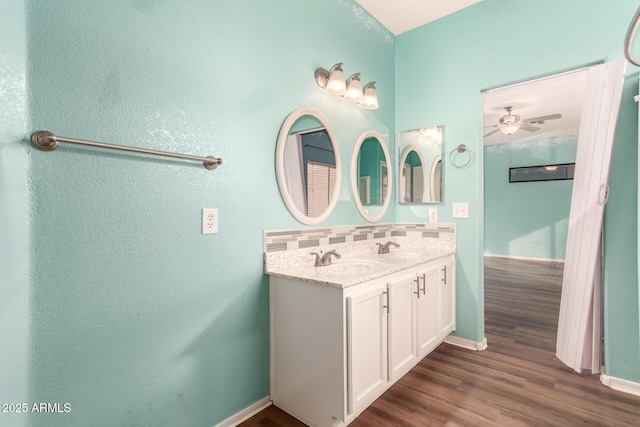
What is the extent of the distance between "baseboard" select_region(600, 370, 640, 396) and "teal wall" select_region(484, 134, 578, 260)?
4.89 meters

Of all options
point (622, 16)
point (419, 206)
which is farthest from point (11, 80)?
point (622, 16)

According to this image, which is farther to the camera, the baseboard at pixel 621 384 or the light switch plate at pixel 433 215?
the light switch plate at pixel 433 215

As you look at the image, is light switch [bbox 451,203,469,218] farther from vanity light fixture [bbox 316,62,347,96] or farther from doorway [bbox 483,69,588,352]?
doorway [bbox 483,69,588,352]

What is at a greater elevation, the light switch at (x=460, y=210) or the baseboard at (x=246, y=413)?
the light switch at (x=460, y=210)

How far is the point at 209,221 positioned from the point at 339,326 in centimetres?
78

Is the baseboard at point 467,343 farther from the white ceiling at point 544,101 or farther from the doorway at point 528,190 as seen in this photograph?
the white ceiling at point 544,101

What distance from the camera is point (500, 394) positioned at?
1.79 m

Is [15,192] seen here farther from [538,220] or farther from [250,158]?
[538,220]

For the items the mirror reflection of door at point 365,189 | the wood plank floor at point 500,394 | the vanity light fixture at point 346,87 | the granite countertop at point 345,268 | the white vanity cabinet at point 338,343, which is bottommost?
the wood plank floor at point 500,394

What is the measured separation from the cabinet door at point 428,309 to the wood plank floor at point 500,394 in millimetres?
203

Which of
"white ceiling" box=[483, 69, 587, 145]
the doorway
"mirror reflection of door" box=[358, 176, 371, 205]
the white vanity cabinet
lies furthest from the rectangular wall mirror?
the doorway

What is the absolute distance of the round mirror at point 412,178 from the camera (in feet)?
8.73

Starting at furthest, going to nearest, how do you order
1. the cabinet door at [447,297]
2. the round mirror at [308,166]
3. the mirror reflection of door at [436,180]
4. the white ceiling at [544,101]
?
the white ceiling at [544,101] < the mirror reflection of door at [436,180] < the cabinet door at [447,297] < the round mirror at [308,166]

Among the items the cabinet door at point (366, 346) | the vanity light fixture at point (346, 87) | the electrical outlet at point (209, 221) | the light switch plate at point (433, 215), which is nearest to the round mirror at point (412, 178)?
the light switch plate at point (433, 215)
